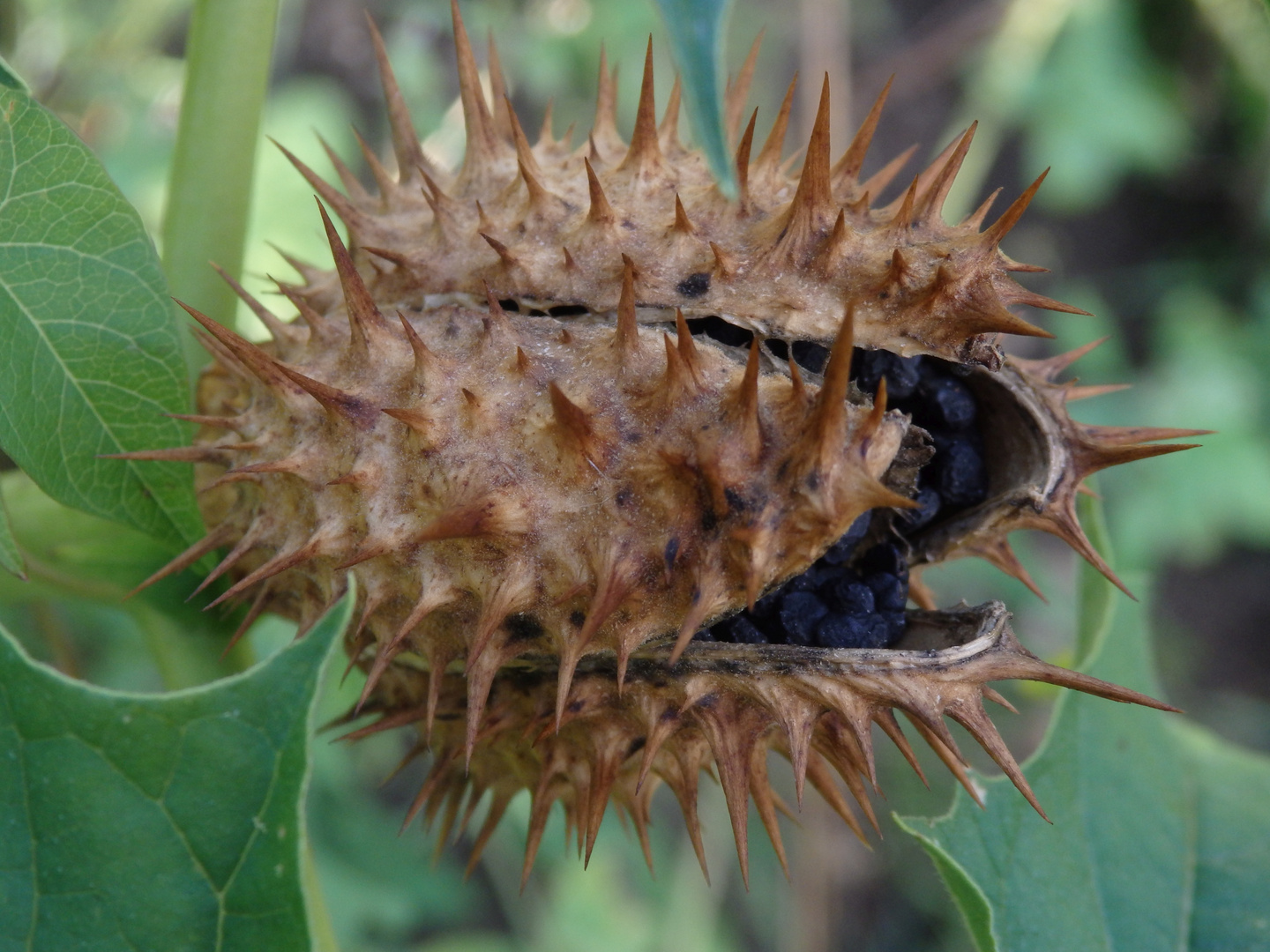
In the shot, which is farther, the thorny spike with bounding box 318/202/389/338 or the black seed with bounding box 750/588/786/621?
the black seed with bounding box 750/588/786/621

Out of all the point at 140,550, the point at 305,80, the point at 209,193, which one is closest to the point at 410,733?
the point at 140,550

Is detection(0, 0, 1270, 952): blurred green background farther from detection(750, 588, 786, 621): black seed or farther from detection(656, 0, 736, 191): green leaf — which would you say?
detection(656, 0, 736, 191): green leaf

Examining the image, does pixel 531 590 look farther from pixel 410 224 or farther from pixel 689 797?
pixel 410 224

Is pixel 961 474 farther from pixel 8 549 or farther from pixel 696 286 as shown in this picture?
pixel 8 549

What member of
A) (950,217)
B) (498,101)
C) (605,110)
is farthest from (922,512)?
(950,217)

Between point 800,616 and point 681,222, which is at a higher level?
point 681,222

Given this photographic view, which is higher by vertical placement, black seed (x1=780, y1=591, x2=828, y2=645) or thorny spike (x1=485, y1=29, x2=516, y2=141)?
thorny spike (x1=485, y1=29, x2=516, y2=141)

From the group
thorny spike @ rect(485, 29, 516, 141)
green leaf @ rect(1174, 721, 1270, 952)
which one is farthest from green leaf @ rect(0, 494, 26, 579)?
green leaf @ rect(1174, 721, 1270, 952)
